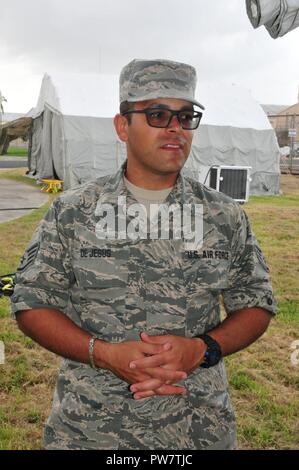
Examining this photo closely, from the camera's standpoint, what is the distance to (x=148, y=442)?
5.47 feet

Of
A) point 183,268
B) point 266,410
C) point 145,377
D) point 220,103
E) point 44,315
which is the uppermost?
point 220,103

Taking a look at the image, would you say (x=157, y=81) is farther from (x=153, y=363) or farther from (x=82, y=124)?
(x=82, y=124)

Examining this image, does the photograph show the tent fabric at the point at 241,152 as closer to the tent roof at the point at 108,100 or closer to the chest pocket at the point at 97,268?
the tent roof at the point at 108,100

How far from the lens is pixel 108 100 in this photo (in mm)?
17375

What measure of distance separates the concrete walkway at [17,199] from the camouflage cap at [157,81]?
374 inches

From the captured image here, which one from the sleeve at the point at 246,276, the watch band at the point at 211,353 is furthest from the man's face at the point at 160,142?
the watch band at the point at 211,353

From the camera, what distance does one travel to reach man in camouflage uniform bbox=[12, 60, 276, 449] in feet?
5.46

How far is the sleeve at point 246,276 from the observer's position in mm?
1795

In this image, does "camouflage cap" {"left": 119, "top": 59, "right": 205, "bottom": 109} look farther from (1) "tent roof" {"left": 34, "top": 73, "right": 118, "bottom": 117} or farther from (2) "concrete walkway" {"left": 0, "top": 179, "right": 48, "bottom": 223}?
(1) "tent roof" {"left": 34, "top": 73, "right": 118, "bottom": 117}

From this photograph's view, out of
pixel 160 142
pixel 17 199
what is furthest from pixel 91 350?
pixel 17 199

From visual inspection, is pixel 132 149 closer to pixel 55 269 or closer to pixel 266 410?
pixel 55 269

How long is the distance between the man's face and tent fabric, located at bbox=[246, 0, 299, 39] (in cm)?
221
